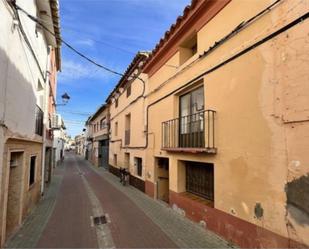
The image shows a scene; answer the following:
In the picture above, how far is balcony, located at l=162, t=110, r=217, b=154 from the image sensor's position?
6254 millimetres

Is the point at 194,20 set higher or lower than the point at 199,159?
higher

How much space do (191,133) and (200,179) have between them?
135cm

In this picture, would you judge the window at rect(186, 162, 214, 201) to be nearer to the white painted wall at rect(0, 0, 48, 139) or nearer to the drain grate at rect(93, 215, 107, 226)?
the drain grate at rect(93, 215, 107, 226)

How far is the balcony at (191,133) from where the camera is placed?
625cm

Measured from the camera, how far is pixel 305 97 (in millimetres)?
3756

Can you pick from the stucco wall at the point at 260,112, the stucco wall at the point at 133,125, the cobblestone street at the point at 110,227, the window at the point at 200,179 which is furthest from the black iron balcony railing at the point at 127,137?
the stucco wall at the point at 260,112

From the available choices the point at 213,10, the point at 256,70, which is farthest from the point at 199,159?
the point at 213,10

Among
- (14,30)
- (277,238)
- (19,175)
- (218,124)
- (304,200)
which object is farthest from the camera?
(19,175)

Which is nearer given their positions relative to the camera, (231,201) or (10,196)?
(231,201)

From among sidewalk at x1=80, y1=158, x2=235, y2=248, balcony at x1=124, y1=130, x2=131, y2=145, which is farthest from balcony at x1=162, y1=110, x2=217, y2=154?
balcony at x1=124, y1=130, x2=131, y2=145

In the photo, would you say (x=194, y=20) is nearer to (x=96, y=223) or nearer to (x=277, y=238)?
(x=277, y=238)

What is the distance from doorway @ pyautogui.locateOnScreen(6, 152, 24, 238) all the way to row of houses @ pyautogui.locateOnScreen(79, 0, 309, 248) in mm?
4311

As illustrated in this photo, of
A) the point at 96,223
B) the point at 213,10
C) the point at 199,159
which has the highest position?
the point at 213,10

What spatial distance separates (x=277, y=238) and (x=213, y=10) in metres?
5.23
